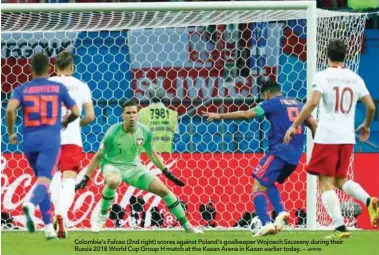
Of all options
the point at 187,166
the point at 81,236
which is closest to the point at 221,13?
the point at 187,166

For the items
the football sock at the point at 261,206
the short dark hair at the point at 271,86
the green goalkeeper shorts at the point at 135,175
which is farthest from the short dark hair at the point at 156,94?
the football sock at the point at 261,206

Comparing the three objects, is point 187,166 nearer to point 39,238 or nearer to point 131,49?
point 131,49

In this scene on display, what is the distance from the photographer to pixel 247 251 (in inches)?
409

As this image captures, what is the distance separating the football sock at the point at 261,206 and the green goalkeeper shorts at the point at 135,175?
113 centimetres

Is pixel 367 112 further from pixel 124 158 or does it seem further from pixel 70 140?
pixel 124 158

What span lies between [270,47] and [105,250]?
6.61 meters

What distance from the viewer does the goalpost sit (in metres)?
14.7

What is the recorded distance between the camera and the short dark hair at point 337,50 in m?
11.4

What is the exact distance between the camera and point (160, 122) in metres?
15.7

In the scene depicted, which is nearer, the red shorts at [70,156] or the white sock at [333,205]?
the white sock at [333,205]

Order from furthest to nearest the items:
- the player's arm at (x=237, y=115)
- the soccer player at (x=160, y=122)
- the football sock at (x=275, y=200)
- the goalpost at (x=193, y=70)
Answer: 1. the soccer player at (x=160, y=122)
2. the goalpost at (x=193, y=70)
3. the football sock at (x=275, y=200)
4. the player's arm at (x=237, y=115)

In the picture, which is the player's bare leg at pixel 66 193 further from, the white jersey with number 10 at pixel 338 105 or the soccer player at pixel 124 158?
the white jersey with number 10 at pixel 338 105

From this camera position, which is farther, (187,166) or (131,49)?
(131,49)

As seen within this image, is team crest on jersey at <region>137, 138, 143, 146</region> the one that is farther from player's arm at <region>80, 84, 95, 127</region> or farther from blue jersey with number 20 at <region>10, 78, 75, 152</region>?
blue jersey with number 20 at <region>10, 78, 75, 152</region>
